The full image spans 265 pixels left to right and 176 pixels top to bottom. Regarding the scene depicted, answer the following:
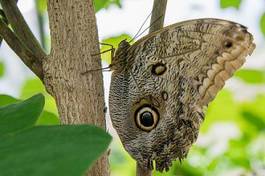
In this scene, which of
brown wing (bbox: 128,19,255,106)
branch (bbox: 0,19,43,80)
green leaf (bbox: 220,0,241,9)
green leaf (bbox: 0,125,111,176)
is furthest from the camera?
green leaf (bbox: 220,0,241,9)

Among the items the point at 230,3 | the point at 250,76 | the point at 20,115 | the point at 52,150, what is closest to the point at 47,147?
the point at 52,150

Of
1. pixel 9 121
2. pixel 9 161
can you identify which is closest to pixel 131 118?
pixel 9 121

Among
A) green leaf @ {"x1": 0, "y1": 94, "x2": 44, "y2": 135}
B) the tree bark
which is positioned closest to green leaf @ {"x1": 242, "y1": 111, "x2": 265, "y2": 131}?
the tree bark

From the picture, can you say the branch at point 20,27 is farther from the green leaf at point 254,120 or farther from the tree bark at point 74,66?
the green leaf at point 254,120

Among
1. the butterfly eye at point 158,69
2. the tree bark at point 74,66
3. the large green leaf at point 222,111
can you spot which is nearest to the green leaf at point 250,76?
the large green leaf at point 222,111

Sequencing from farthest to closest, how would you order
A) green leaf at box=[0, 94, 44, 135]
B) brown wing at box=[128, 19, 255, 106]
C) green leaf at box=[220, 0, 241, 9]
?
green leaf at box=[220, 0, 241, 9]
brown wing at box=[128, 19, 255, 106]
green leaf at box=[0, 94, 44, 135]

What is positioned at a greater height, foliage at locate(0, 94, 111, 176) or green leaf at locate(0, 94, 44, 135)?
foliage at locate(0, 94, 111, 176)

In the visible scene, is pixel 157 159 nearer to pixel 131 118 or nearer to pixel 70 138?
pixel 131 118

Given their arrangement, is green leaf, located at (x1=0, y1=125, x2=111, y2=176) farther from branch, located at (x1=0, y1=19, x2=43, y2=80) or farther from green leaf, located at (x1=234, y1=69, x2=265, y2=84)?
green leaf, located at (x1=234, y1=69, x2=265, y2=84)

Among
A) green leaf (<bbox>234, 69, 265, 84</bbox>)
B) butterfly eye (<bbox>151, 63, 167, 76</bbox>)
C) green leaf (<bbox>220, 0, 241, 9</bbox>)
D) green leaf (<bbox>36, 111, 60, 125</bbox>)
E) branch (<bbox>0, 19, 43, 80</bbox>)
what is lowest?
green leaf (<bbox>234, 69, 265, 84</bbox>)
